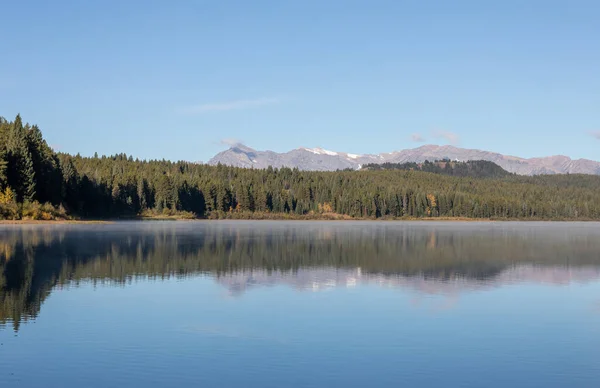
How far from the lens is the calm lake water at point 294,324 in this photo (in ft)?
62.1

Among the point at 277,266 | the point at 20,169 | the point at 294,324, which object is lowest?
the point at 294,324

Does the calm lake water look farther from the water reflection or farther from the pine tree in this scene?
the pine tree

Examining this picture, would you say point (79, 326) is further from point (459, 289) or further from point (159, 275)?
point (459, 289)

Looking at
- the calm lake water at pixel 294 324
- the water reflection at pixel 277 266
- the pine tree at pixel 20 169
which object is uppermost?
the pine tree at pixel 20 169

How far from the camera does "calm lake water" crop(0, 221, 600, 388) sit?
1892cm

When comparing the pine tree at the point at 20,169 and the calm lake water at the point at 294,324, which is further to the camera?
the pine tree at the point at 20,169

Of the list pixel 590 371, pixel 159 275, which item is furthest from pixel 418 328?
pixel 159 275

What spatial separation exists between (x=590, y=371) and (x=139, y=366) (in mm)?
13631

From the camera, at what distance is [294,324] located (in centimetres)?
2598

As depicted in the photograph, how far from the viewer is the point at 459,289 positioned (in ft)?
118

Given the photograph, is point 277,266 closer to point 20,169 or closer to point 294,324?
point 294,324

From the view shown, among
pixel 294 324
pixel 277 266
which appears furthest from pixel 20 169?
pixel 294 324

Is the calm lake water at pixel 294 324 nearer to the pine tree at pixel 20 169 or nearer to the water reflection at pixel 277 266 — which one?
the water reflection at pixel 277 266

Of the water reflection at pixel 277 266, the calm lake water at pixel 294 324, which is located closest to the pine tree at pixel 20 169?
the water reflection at pixel 277 266
